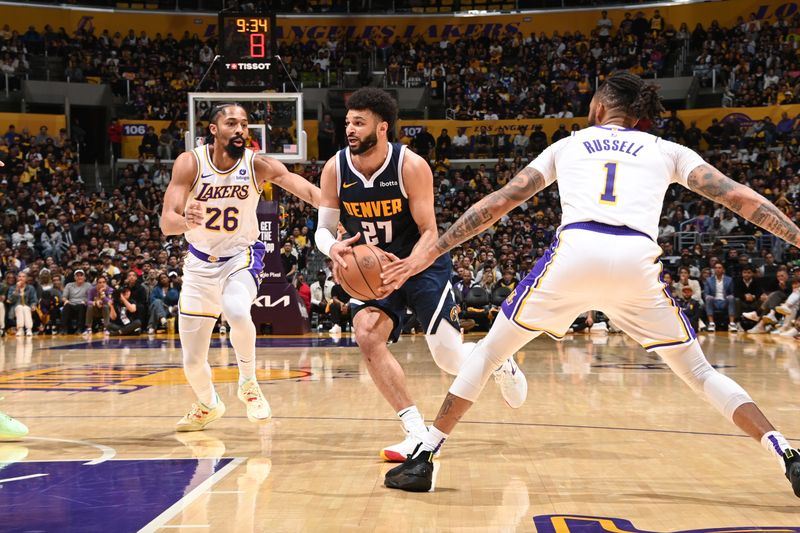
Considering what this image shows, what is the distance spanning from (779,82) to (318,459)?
24.5m

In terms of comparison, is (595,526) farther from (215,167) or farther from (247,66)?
(247,66)

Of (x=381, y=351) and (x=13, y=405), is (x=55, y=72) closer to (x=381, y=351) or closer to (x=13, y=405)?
(x=13, y=405)

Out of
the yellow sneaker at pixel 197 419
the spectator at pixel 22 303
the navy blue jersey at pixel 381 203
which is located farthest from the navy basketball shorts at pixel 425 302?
the spectator at pixel 22 303

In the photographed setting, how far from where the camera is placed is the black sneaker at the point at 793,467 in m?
3.92

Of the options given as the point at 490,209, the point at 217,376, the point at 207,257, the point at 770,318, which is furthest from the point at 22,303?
the point at 490,209

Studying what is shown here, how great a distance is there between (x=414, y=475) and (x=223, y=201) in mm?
2841

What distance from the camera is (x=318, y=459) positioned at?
5.21m

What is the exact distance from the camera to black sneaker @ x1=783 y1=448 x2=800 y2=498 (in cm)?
392

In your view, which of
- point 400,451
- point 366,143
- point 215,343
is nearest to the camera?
point 400,451

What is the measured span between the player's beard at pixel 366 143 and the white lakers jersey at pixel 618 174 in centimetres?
128

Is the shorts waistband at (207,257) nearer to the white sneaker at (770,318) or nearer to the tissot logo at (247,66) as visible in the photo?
the tissot logo at (247,66)

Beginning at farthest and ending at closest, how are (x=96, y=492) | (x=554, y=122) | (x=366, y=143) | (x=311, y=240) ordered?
(x=554, y=122)
(x=311, y=240)
(x=366, y=143)
(x=96, y=492)

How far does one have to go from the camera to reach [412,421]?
5160mm

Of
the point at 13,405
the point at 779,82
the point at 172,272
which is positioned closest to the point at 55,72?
the point at 172,272
